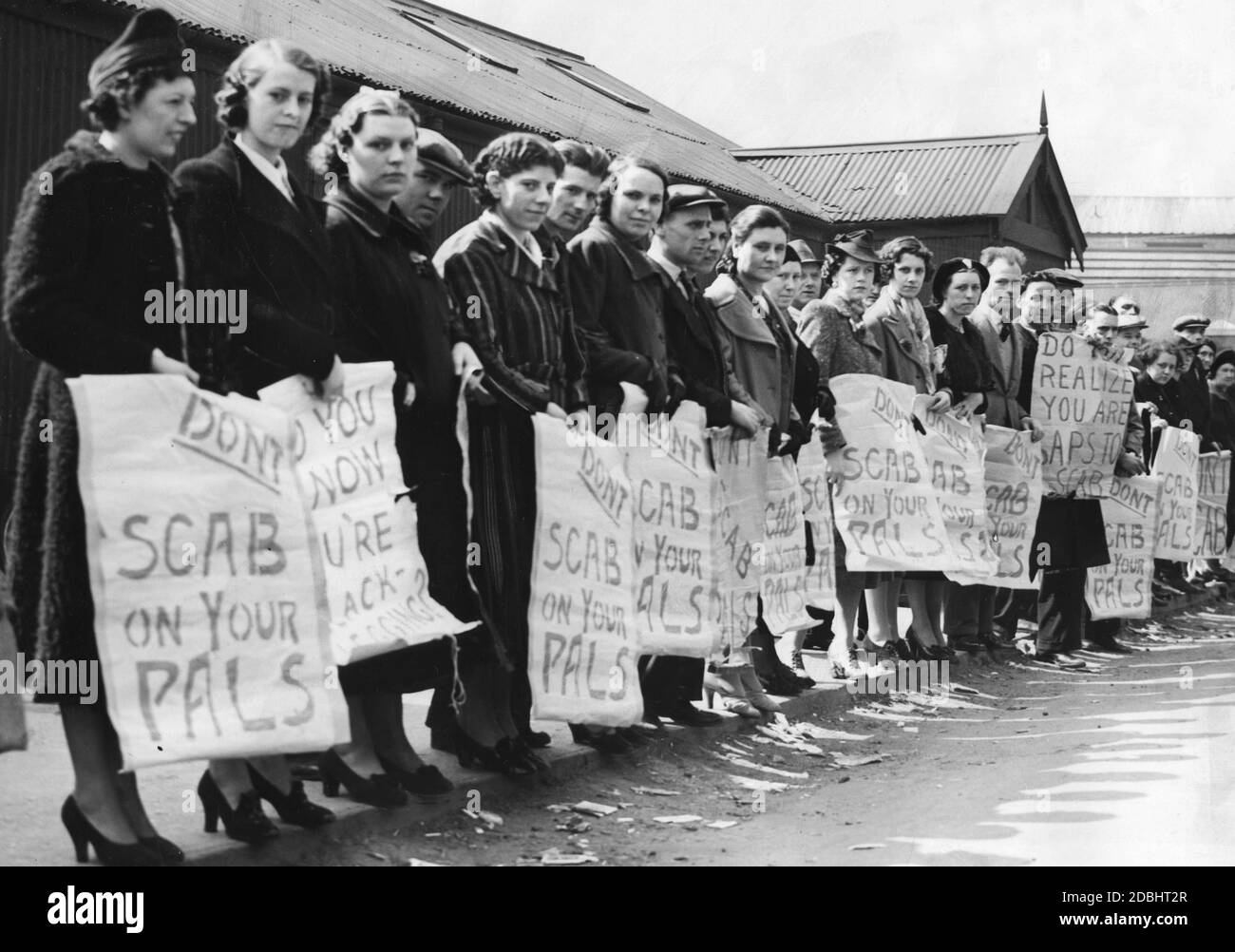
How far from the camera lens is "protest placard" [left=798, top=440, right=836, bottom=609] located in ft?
29.6

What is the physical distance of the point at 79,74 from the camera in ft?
36.7

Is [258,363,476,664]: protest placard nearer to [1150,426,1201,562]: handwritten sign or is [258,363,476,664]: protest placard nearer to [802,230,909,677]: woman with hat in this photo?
[802,230,909,677]: woman with hat

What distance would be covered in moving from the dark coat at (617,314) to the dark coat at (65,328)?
258 centimetres

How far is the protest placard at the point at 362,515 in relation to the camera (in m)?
5.41

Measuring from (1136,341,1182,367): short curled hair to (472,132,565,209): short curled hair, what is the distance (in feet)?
33.2

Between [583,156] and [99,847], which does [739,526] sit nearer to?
[583,156]

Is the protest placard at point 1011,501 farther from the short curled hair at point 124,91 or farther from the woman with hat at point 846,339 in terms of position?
the short curled hair at point 124,91

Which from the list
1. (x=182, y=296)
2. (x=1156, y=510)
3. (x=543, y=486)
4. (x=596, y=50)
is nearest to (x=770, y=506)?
(x=543, y=486)

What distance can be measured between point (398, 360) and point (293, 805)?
61.8 inches

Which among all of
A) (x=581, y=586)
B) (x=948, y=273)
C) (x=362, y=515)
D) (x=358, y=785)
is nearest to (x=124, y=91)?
(x=362, y=515)

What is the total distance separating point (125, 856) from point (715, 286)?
4670mm

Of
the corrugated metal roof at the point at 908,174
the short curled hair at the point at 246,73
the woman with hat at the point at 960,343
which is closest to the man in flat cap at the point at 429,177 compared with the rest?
the short curled hair at the point at 246,73

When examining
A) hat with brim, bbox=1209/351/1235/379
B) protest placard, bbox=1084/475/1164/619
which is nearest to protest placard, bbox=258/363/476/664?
protest placard, bbox=1084/475/1164/619
